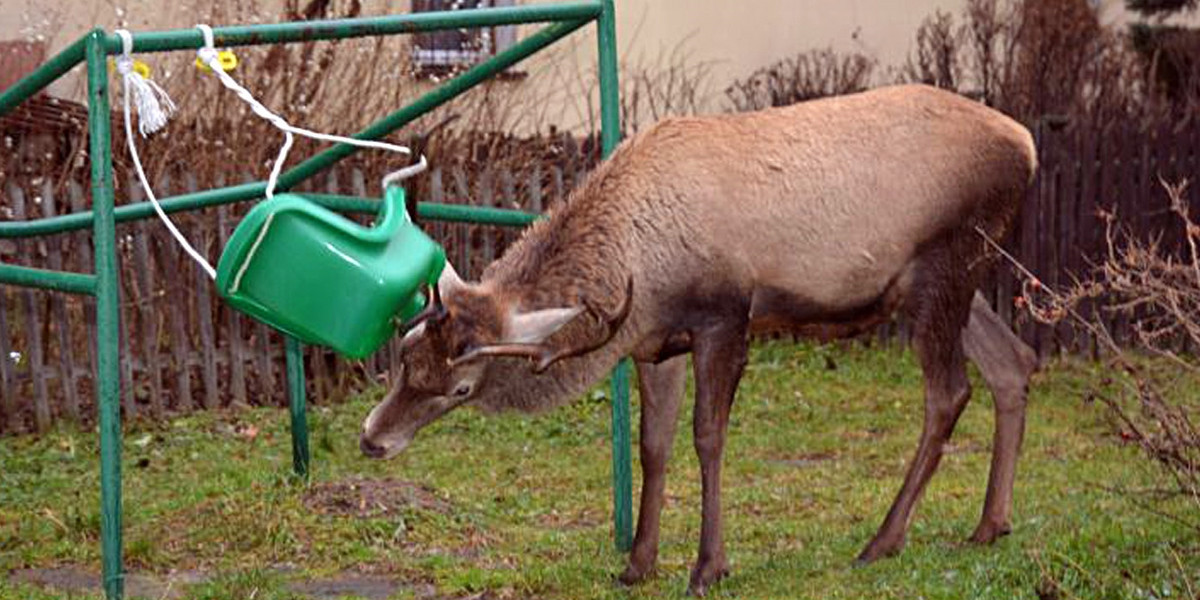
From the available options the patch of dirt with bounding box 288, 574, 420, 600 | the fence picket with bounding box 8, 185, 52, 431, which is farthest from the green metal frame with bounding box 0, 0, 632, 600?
the fence picket with bounding box 8, 185, 52, 431

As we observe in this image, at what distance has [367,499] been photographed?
8.51 m

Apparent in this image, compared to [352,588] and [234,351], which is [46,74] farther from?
[234,351]

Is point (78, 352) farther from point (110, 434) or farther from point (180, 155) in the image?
point (110, 434)

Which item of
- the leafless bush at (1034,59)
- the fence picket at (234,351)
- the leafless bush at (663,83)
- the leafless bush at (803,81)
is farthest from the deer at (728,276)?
the leafless bush at (1034,59)

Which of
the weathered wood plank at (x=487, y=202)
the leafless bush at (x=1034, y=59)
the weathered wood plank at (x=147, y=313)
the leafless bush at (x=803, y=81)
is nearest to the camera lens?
the weathered wood plank at (x=147, y=313)

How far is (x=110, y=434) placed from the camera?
6.55m

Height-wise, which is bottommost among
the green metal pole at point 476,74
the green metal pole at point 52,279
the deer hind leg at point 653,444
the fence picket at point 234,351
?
the fence picket at point 234,351

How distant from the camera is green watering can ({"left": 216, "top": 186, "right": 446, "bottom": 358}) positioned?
6.20m

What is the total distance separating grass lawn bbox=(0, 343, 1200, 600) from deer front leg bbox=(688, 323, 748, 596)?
0.33ft

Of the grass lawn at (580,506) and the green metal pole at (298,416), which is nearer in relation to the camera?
the grass lawn at (580,506)

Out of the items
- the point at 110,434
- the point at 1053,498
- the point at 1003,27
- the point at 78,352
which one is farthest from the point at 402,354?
the point at 1003,27

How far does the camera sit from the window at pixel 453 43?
16469 mm

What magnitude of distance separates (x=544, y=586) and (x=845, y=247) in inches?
63.7

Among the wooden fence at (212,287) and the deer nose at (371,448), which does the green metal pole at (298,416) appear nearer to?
the deer nose at (371,448)
